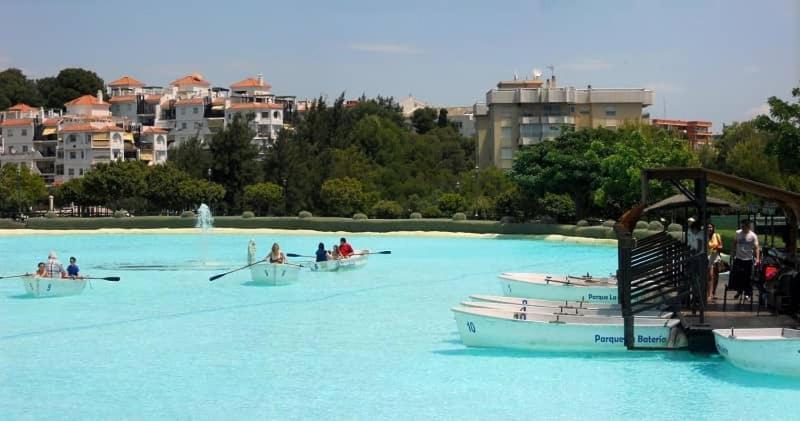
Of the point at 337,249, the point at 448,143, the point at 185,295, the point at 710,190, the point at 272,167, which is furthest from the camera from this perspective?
the point at 448,143

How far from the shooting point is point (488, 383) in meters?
16.2

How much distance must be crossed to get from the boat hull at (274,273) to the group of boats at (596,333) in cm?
1157

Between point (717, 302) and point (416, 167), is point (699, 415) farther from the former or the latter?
point (416, 167)

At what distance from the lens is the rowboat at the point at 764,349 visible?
51.4ft

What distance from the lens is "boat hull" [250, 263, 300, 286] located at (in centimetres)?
2992

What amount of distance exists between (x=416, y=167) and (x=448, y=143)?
2248cm

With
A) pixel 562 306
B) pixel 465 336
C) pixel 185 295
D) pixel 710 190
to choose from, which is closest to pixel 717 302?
pixel 562 306

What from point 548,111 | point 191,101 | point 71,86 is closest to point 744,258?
point 548,111

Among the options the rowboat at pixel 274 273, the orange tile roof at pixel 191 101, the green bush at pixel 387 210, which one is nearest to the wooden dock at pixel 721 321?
the rowboat at pixel 274 273

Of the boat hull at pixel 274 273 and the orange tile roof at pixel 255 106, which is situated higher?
the orange tile roof at pixel 255 106

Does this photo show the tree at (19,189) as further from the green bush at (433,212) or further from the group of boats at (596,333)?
the group of boats at (596,333)

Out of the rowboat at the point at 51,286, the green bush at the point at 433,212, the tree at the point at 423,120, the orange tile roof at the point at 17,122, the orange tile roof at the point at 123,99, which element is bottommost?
the rowboat at the point at 51,286

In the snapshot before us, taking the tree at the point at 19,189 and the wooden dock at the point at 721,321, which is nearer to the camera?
the wooden dock at the point at 721,321

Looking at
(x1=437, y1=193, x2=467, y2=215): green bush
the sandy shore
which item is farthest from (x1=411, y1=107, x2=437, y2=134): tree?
the sandy shore
